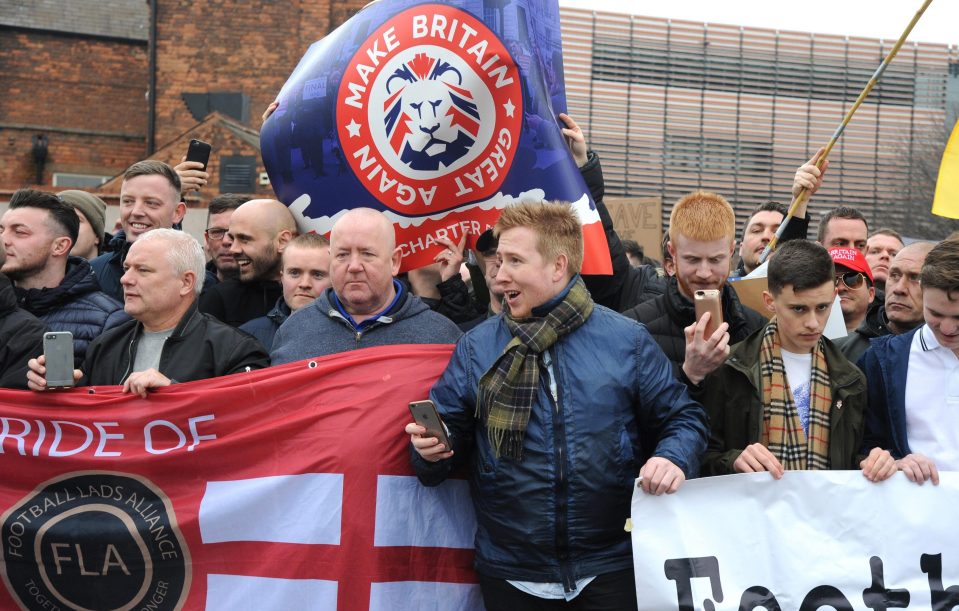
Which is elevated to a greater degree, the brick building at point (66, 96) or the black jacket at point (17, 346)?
the brick building at point (66, 96)

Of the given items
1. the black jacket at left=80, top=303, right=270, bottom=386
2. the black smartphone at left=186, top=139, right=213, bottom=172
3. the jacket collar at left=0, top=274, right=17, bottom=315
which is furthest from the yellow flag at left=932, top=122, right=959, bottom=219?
the jacket collar at left=0, top=274, right=17, bottom=315

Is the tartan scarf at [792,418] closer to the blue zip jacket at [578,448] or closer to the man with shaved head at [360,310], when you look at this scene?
the blue zip jacket at [578,448]

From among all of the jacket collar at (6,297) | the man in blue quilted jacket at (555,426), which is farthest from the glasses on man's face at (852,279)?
the jacket collar at (6,297)

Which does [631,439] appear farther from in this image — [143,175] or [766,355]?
[143,175]

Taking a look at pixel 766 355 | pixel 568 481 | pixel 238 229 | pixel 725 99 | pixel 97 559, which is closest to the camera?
pixel 568 481

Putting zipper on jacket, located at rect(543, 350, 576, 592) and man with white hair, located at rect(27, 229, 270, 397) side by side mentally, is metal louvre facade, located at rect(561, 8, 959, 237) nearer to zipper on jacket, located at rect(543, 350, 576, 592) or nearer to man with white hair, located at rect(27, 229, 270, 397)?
man with white hair, located at rect(27, 229, 270, 397)

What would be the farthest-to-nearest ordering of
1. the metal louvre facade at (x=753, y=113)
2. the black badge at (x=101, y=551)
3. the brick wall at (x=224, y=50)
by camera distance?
the brick wall at (x=224, y=50) < the metal louvre facade at (x=753, y=113) < the black badge at (x=101, y=551)

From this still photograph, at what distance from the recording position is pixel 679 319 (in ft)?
14.6

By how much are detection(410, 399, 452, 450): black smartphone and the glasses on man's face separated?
255cm

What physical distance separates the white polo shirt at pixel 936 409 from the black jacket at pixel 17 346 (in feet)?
11.4

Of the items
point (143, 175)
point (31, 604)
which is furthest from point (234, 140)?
point (31, 604)

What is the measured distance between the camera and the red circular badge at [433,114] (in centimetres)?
511

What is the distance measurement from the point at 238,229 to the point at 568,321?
8.08 ft

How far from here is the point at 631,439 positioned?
Result: 3799 millimetres
